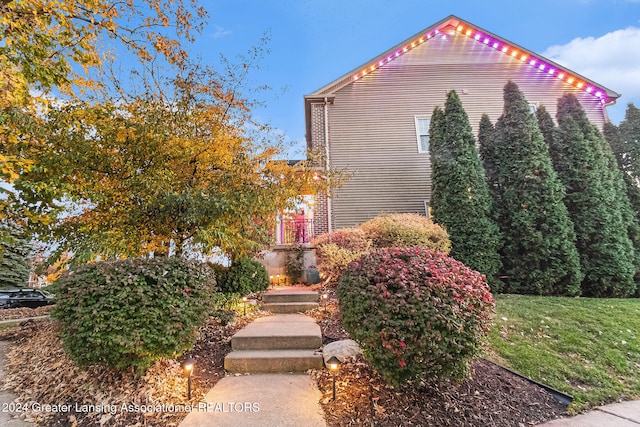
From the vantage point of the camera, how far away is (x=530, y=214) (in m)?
7.15

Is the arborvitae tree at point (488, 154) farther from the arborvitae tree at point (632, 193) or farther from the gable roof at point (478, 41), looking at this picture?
the gable roof at point (478, 41)

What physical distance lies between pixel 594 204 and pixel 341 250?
6.78m

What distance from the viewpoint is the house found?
10250 mm

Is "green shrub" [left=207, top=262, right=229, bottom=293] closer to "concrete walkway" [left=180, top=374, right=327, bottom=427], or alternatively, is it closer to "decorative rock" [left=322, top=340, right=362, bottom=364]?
"concrete walkway" [left=180, top=374, right=327, bottom=427]

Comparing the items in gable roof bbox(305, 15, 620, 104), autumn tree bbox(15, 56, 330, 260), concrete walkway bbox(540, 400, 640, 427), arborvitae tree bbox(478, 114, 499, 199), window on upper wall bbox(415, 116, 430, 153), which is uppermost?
gable roof bbox(305, 15, 620, 104)

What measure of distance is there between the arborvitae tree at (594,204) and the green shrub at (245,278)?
8.12 meters

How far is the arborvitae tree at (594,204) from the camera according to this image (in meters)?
6.88

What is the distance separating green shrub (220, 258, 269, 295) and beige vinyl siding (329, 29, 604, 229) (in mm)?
3984

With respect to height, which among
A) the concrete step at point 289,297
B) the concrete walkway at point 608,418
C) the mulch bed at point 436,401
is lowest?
the concrete walkway at point 608,418

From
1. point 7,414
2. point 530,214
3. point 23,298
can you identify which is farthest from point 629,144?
point 23,298

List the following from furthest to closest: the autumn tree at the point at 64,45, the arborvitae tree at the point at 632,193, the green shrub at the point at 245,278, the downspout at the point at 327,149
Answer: the downspout at the point at 327,149
the arborvitae tree at the point at 632,193
the green shrub at the point at 245,278
the autumn tree at the point at 64,45

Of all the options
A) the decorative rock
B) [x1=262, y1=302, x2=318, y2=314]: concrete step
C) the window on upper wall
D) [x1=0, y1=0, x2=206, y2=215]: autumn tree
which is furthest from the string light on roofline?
the decorative rock

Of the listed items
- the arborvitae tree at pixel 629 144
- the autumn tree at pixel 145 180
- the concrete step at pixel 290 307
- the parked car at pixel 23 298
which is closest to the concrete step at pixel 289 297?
the concrete step at pixel 290 307

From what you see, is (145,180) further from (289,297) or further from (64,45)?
(289,297)
